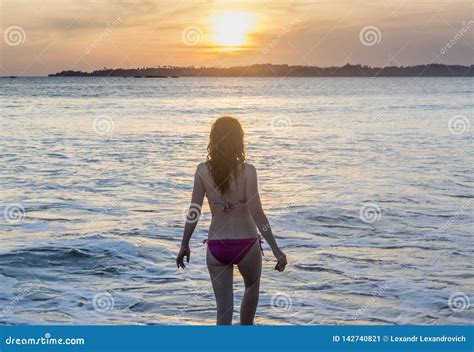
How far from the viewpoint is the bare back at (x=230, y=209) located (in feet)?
20.1

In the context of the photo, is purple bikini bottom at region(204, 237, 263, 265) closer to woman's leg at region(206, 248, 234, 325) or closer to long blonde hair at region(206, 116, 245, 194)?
woman's leg at region(206, 248, 234, 325)

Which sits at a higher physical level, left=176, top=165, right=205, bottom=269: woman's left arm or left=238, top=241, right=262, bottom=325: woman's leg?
left=176, top=165, right=205, bottom=269: woman's left arm

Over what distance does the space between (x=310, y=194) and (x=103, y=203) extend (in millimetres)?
5026

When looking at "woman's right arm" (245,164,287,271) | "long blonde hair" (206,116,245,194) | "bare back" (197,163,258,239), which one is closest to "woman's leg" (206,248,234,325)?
"bare back" (197,163,258,239)

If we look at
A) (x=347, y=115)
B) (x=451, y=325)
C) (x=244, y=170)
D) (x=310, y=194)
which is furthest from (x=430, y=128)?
(x=244, y=170)

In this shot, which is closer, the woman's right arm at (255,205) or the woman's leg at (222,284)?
the woman's right arm at (255,205)

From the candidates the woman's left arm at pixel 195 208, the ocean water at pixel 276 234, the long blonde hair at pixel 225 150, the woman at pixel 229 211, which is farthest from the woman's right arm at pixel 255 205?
the ocean water at pixel 276 234

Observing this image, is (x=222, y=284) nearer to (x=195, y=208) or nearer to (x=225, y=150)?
(x=195, y=208)

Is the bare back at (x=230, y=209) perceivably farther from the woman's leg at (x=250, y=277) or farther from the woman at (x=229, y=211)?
the woman's leg at (x=250, y=277)

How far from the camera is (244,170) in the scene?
240 inches

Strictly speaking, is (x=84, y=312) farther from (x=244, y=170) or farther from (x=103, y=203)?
(x=103, y=203)

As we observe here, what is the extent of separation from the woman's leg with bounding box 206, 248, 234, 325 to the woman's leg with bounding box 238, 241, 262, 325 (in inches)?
5.3

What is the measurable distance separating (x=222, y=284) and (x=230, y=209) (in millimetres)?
687

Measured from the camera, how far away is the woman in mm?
6008
